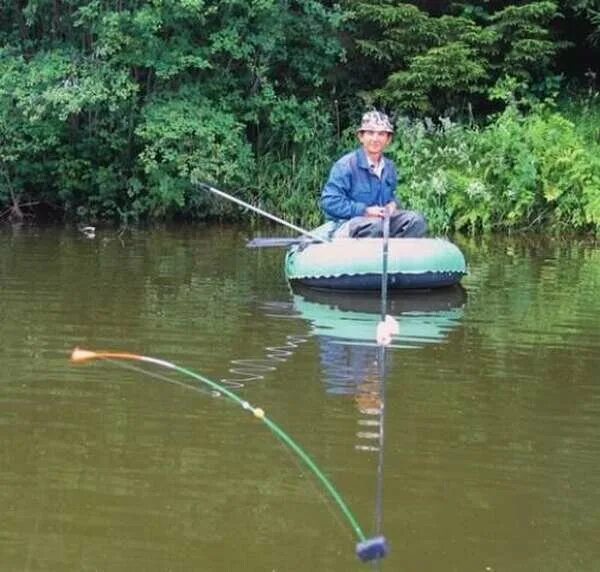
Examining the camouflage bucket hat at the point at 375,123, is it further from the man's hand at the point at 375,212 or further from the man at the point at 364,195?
the man's hand at the point at 375,212

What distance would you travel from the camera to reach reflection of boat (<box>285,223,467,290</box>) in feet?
30.2

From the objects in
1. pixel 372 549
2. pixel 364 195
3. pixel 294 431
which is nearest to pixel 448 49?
pixel 364 195

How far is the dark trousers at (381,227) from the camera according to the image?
9.56m

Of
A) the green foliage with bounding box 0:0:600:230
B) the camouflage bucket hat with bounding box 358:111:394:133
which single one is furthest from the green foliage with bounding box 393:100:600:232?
the camouflage bucket hat with bounding box 358:111:394:133

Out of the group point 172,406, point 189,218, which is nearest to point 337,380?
point 172,406

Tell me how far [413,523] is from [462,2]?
13.7m

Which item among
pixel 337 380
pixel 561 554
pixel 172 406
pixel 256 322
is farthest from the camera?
pixel 256 322

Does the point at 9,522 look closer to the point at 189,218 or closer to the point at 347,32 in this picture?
the point at 189,218

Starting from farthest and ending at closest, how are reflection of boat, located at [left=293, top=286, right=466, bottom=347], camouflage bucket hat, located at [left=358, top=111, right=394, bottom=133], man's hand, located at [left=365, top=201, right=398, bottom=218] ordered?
man's hand, located at [left=365, top=201, right=398, bottom=218] → camouflage bucket hat, located at [left=358, top=111, right=394, bottom=133] → reflection of boat, located at [left=293, top=286, right=466, bottom=347]

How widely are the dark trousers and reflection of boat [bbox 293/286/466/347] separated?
0.55m

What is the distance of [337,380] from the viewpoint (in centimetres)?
629

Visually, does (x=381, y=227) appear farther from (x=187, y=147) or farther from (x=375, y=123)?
(x=187, y=147)

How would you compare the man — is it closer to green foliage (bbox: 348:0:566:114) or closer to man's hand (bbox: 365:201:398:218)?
→ man's hand (bbox: 365:201:398:218)

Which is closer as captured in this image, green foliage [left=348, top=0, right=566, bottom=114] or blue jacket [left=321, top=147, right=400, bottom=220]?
blue jacket [left=321, top=147, right=400, bottom=220]
